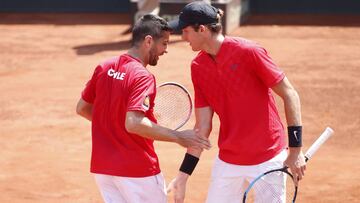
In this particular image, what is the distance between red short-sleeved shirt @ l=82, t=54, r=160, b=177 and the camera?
20.9ft

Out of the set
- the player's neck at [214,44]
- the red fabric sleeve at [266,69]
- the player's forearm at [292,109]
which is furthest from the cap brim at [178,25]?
the player's forearm at [292,109]

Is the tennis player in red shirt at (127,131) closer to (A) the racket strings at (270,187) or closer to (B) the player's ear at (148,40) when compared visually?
(B) the player's ear at (148,40)

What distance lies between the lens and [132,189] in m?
6.53

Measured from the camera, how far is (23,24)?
926 inches

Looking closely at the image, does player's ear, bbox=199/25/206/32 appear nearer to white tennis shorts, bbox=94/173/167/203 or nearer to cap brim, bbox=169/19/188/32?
cap brim, bbox=169/19/188/32

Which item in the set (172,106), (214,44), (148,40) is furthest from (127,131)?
(172,106)

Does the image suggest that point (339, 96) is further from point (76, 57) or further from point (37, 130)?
point (76, 57)

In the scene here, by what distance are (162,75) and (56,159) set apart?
202 inches

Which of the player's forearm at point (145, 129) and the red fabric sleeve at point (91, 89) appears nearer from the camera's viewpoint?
the player's forearm at point (145, 129)

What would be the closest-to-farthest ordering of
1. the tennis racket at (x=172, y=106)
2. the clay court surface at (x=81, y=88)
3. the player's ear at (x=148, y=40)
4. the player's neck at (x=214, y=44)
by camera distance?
1. the player's ear at (x=148, y=40)
2. the player's neck at (x=214, y=44)
3. the tennis racket at (x=172, y=106)
4. the clay court surface at (x=81, y=88)

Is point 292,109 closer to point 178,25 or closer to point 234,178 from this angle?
point 234,178

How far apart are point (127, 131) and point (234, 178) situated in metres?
1.06

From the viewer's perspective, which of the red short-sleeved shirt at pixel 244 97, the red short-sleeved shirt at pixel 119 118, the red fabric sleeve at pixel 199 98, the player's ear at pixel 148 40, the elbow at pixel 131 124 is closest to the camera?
the elbow at pixel 131 124

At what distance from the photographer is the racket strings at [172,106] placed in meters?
7.42
